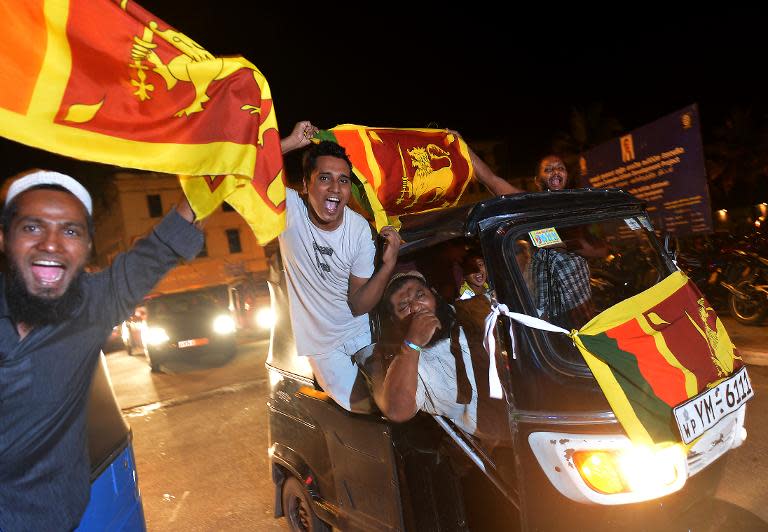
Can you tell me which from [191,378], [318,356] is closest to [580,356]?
[318,356]

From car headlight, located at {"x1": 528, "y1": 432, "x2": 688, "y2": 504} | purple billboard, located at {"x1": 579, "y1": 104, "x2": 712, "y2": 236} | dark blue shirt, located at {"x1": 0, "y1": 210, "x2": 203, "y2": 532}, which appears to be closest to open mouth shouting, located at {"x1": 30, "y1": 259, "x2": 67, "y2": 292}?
dark blue shirt, located at {"x1": 0, "y1": 210, "x2": 203, "y2": 532}

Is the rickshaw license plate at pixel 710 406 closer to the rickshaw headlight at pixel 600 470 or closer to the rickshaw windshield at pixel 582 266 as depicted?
the rickshaw headlight at pixel 600 470

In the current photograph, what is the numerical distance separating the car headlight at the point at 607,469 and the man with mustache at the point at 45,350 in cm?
167

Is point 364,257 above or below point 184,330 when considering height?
above

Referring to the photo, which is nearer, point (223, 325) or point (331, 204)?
point (331, 204)

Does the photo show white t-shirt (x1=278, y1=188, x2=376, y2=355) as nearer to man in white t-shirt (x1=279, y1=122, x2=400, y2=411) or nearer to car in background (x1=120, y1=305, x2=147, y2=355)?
man in white t-shirt (x1=279, y1=122, x2=400, y2=411)

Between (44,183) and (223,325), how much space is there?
33.1 ft

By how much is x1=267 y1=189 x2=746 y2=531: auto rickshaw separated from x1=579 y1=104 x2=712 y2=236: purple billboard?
5951 mm

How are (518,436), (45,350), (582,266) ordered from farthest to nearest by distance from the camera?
1. (582,266)
2. (518,436)
3. (45,350)

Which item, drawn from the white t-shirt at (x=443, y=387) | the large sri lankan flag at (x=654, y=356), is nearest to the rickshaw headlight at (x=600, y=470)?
the large sri lankan flag at (x=654, y=356)

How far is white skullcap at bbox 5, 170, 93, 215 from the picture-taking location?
5.54 ft

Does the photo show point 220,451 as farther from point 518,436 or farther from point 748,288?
point 748,288

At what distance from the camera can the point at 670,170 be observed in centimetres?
836

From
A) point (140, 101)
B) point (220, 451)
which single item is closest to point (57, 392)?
point (140, 101)
